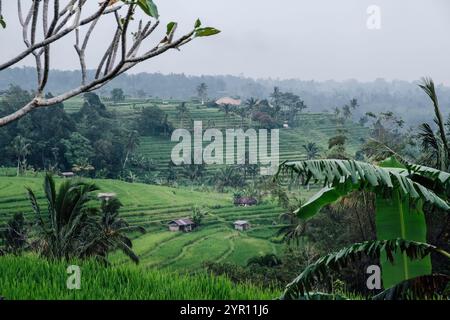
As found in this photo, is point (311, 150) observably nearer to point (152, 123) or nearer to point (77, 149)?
point (152, 123)

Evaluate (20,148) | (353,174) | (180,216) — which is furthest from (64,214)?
(180,216)

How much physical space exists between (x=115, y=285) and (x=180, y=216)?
14.5 metres

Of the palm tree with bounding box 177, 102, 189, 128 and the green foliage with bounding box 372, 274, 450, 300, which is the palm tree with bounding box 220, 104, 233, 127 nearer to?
the palm tree with bounding box 177, 102, 189, 128

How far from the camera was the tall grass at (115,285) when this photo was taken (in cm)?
337

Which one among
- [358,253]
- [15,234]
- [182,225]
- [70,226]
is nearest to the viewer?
[358,253]

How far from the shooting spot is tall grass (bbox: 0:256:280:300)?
3373 mm

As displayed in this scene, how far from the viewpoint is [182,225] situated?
699 inches

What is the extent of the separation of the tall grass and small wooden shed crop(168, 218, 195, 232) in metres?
13.5

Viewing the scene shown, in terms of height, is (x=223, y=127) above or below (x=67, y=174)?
above

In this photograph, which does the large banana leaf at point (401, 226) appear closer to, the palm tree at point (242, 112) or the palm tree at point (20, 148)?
the palm tree at point (20, 148)

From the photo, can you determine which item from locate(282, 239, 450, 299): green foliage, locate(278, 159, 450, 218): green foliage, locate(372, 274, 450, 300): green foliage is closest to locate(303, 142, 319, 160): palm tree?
locate(372, 274, 450, 300): green foliage

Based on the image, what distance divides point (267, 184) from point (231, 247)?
6.47 feet

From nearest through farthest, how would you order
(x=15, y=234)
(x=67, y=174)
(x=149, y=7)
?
(x=149, y=7) < (x=15, y=234) < (x=67, y=174)

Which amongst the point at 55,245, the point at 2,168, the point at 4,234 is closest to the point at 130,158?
the point at 2,168
